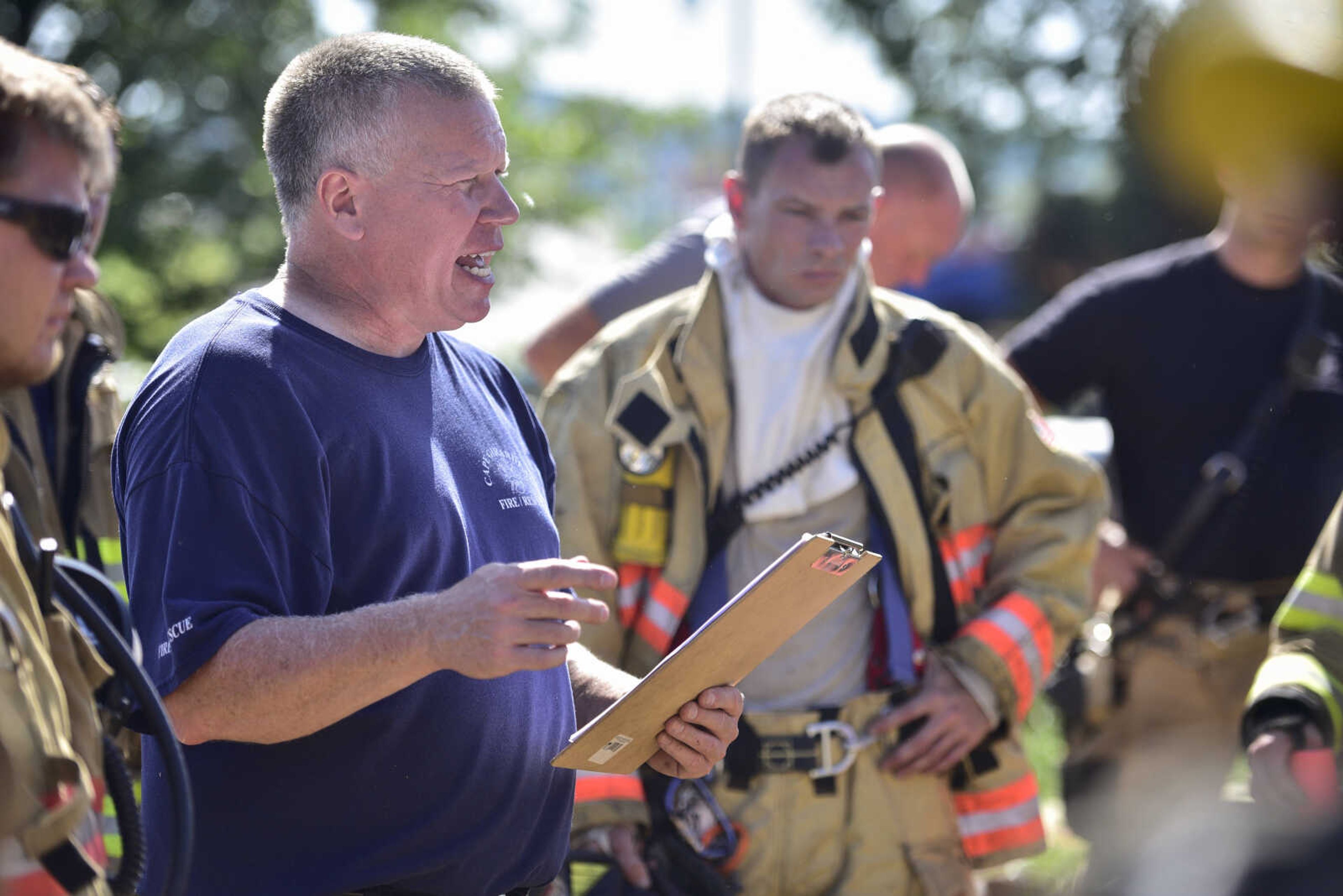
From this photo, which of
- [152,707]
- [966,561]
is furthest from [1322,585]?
[152,707]

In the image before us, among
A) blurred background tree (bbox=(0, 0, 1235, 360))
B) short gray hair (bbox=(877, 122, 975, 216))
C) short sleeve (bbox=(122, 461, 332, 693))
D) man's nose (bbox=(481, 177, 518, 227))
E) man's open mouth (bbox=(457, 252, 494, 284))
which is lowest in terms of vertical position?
blurred background tree (bbox=(0, 0, 1235, 360))

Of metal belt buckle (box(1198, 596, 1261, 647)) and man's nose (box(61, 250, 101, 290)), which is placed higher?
man's nose (box(61, 250, 101, 290))

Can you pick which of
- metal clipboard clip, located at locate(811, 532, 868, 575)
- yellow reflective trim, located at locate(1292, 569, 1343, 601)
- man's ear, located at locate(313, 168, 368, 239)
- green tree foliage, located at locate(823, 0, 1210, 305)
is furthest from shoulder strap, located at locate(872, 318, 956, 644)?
green tree foliage, located at locate(823, 0, 1210, 305)

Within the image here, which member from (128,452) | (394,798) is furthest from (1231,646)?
(128,452)

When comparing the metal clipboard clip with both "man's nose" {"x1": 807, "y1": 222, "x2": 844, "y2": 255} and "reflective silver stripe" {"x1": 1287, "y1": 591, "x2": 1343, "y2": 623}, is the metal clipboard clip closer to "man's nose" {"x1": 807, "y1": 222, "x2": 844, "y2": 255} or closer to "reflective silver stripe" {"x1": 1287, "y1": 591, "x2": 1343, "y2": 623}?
"reflective silver stripe" {"x1": 1287, "y1": 591, "x2": 1343, "y2": 623}

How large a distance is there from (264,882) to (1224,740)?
11.6 feet

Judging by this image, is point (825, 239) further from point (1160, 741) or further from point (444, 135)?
point (1160, 741)

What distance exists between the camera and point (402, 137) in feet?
8.04

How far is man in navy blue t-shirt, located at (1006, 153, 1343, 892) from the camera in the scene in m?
4.55

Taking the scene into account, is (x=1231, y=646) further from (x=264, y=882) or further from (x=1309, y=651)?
(x=264, y=882)

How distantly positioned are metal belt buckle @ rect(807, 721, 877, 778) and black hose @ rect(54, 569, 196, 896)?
72.7 inches

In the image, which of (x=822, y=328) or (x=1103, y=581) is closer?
(x=822, y=328)

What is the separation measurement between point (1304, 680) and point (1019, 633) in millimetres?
746

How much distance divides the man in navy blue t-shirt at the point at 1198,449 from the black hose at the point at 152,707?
343 cm
